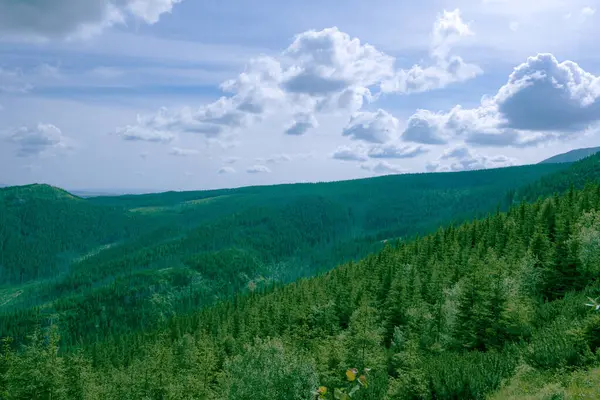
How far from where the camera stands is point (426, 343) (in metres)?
49.9

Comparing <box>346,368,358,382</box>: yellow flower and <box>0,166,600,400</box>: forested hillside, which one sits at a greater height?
<box>346,368,358,382</box>: yellow flower

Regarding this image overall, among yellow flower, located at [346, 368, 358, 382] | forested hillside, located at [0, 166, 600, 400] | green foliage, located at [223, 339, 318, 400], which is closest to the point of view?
yellow flower, located at [346, 368, 358, 382]

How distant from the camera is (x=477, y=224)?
116438 millimetres

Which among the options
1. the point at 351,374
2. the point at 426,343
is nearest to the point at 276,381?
the point at 426,343

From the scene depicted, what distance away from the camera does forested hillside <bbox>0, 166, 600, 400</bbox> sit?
1130 inches

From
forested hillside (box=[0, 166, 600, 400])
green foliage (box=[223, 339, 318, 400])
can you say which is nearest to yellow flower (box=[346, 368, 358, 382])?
forested hillside (box=[0, 166, 600, 400])

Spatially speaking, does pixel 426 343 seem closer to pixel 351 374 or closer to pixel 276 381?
pixel 276 381

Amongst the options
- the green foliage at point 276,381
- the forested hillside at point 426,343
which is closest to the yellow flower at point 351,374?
the forested hillside at point 426,343

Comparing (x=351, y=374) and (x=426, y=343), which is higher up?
(x=351, y=374)

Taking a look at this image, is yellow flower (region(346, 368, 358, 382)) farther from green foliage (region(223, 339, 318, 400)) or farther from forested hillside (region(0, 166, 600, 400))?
green foliage (region(223, 339, 318, 400))

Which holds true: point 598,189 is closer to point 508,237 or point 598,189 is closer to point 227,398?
point 508,237

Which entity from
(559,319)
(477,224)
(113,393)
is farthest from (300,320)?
(559,319)

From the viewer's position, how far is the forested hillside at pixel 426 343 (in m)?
28.7

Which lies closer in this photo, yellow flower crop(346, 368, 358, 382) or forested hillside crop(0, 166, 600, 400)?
yellow flower crop(346, 368, 358, 382)
